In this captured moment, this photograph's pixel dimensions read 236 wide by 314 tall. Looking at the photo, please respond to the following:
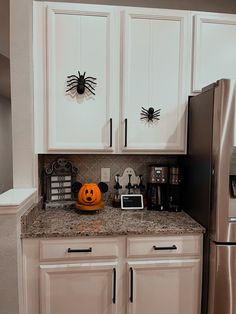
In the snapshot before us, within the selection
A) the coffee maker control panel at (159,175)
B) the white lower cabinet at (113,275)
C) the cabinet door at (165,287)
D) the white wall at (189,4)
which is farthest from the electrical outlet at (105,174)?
the white wall at (189,4)

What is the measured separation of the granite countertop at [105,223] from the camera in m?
1.45

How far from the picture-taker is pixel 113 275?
1485 mm

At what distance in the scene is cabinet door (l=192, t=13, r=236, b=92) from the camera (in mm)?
1773

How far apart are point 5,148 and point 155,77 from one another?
7.46 ft

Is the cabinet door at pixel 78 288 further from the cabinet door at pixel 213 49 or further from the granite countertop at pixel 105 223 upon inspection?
the cabinet door at pixel 213 49

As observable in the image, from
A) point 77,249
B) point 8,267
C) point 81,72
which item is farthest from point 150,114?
point 8,267

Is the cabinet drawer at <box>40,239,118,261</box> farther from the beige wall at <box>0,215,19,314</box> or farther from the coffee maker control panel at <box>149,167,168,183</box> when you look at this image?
the coffee maker control panel at <box>149,167,168,183</box>

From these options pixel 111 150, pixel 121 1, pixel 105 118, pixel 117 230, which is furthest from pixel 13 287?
pixel 121 1

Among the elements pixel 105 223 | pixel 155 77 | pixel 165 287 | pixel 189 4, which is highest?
pixel 189 4

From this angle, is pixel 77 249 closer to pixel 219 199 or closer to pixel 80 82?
pixel 219 199

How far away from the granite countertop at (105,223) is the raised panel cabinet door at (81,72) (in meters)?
0.51

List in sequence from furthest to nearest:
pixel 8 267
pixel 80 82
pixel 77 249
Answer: pixel 80 82 → pixel 77 249 → pixel 8 267

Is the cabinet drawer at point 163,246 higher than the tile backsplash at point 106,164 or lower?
lower

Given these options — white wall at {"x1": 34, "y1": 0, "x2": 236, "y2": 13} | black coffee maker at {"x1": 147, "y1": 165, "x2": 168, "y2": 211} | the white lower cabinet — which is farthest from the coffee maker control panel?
white wall at {"x1": 34, "y1": 0, "x2": 236, "y2": 13}
